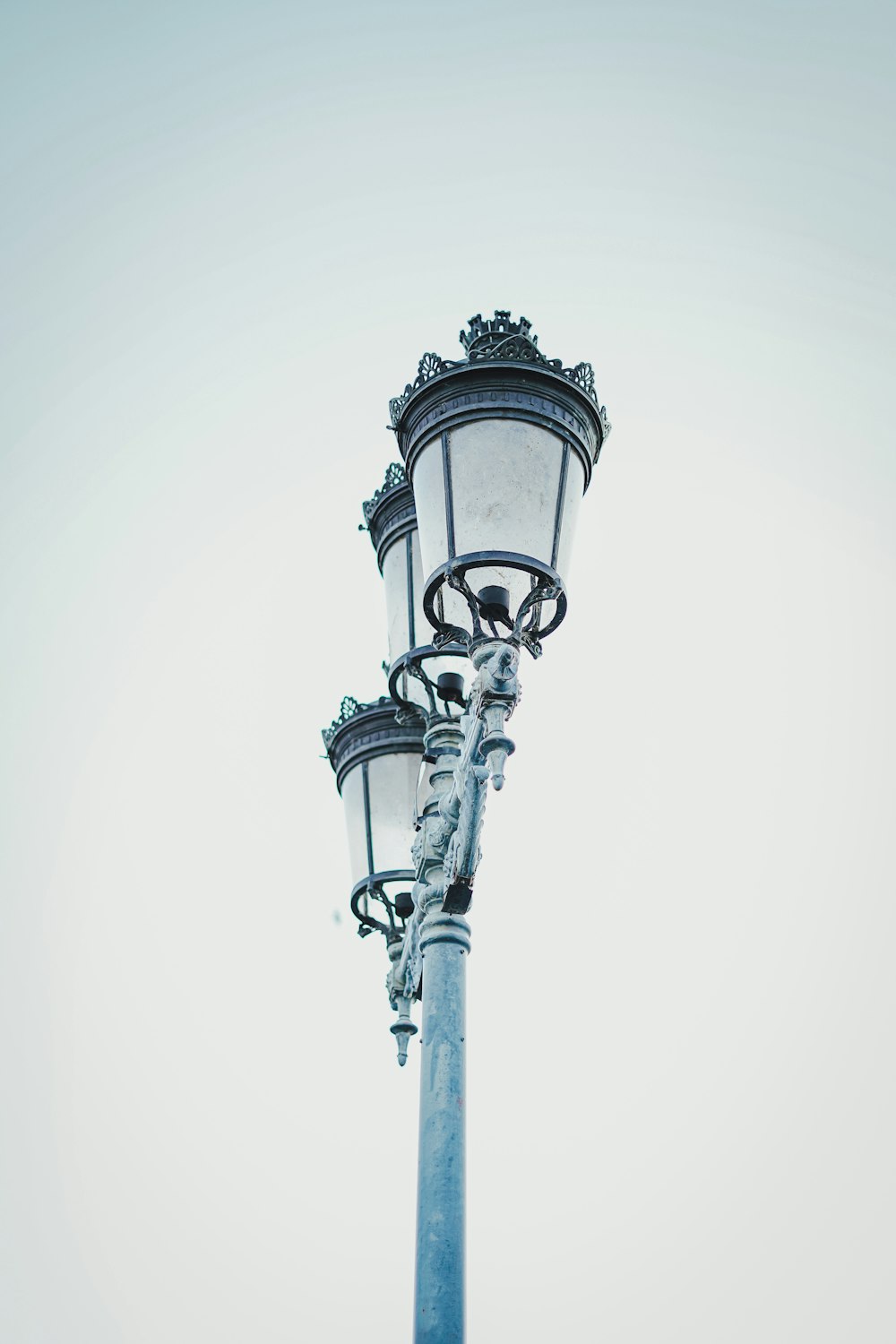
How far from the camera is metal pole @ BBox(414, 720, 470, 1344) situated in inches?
155

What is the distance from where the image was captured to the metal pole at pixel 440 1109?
3.93 m

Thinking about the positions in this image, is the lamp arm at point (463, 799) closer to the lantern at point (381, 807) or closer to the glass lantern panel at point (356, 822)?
the lantern at point (381, 807)

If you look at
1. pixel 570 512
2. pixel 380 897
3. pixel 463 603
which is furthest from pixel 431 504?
pixel 380 897

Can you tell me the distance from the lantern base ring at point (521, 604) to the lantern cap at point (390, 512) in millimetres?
1596

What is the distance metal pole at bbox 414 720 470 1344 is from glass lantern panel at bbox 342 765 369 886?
3.09 feet

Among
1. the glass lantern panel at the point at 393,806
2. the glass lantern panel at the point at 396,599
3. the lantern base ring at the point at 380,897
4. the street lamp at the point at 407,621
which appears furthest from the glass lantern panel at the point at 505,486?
the lantern base ring at the point at 380,897

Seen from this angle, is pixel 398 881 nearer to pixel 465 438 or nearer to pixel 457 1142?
pixel 457 1142

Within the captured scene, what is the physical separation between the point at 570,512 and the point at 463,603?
508 mm

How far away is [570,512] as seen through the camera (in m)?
4.66

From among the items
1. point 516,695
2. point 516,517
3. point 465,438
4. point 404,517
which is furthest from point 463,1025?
point 404,517

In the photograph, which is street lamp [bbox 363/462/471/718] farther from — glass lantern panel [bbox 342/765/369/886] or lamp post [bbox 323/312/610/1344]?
glass lantern panel [bbox 342/765/369/886]

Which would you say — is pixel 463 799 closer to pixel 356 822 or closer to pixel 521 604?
pixel 521 604

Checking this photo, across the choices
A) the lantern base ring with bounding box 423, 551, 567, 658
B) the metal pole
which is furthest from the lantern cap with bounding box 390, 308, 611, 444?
the metal pole

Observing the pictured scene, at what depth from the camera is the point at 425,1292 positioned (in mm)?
3932
